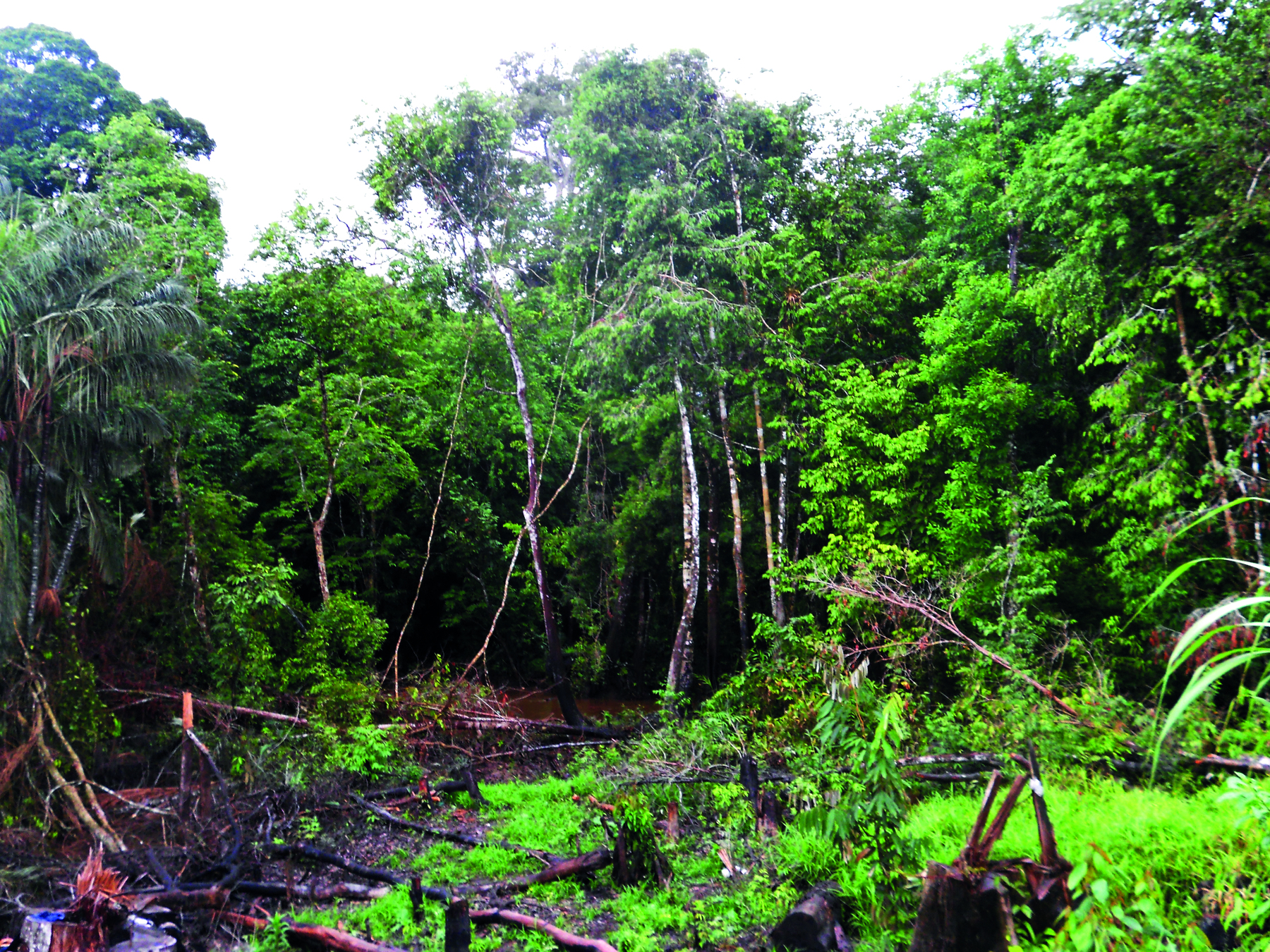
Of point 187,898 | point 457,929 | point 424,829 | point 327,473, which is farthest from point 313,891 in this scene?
point 327,473

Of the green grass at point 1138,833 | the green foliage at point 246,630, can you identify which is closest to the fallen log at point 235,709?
the green foliage at point 246,630

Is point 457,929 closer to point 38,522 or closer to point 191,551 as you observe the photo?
point 38,522

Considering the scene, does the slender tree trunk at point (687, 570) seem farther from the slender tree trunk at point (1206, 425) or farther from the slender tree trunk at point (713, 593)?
the slender tree trunk at point (1206, 425)

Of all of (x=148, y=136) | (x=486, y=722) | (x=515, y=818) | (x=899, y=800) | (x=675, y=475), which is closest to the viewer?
(x=899, y=800)

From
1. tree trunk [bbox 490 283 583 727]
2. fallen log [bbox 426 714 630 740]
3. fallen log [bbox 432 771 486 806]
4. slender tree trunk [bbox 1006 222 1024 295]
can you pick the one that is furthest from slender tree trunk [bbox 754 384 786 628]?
fallen log [bbox 432 771 486 806]

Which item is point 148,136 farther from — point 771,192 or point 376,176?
point 771,192

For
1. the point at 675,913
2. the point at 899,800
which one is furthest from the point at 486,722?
the point at 899,800

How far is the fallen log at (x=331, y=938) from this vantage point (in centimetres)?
452

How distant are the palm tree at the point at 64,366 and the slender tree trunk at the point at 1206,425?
11.4 meters

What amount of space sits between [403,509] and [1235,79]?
15.2m

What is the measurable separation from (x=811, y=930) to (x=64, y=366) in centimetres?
860

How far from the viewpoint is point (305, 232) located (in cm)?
1359

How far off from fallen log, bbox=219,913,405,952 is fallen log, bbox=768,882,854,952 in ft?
7.39

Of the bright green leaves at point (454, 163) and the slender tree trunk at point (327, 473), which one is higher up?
the bright green leaves at point (454, 163)
